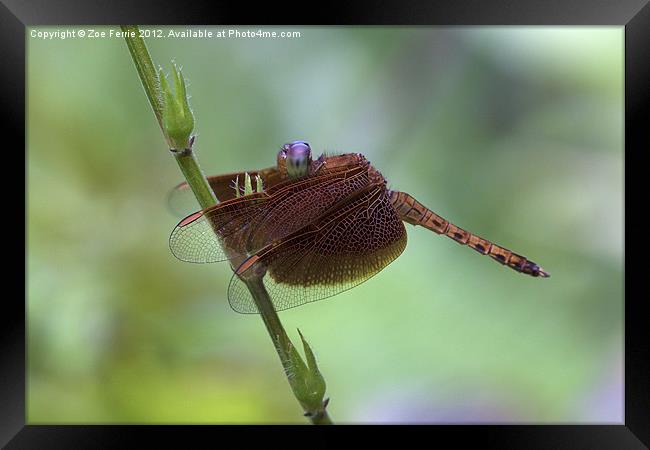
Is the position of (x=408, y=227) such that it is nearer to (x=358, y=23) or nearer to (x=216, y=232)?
(x=358, y=23)

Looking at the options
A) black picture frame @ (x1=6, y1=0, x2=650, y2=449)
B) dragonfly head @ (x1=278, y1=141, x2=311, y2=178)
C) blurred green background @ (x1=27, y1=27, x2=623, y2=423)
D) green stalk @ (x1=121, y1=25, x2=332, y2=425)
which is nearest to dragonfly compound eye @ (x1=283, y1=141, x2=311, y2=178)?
dragonfly head @ (x1=278, y1=141, x2=311, y2=178)

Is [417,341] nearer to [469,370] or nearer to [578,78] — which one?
[469,370]

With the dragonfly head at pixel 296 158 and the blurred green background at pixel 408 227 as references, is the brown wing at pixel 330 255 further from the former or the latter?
the blurred green background at pixel 408 227

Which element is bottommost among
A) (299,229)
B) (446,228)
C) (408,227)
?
(408,227)

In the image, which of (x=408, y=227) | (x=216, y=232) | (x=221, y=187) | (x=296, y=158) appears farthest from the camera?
(x=408, y=227)

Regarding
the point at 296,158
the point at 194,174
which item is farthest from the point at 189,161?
the point at 296,158

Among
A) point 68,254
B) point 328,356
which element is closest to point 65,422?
point 68,254

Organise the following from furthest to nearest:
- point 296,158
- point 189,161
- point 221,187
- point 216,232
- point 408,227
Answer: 1. point 408,227
2. point 221,187
3. point 296,158
4. point 216,232
5. point 189,161
